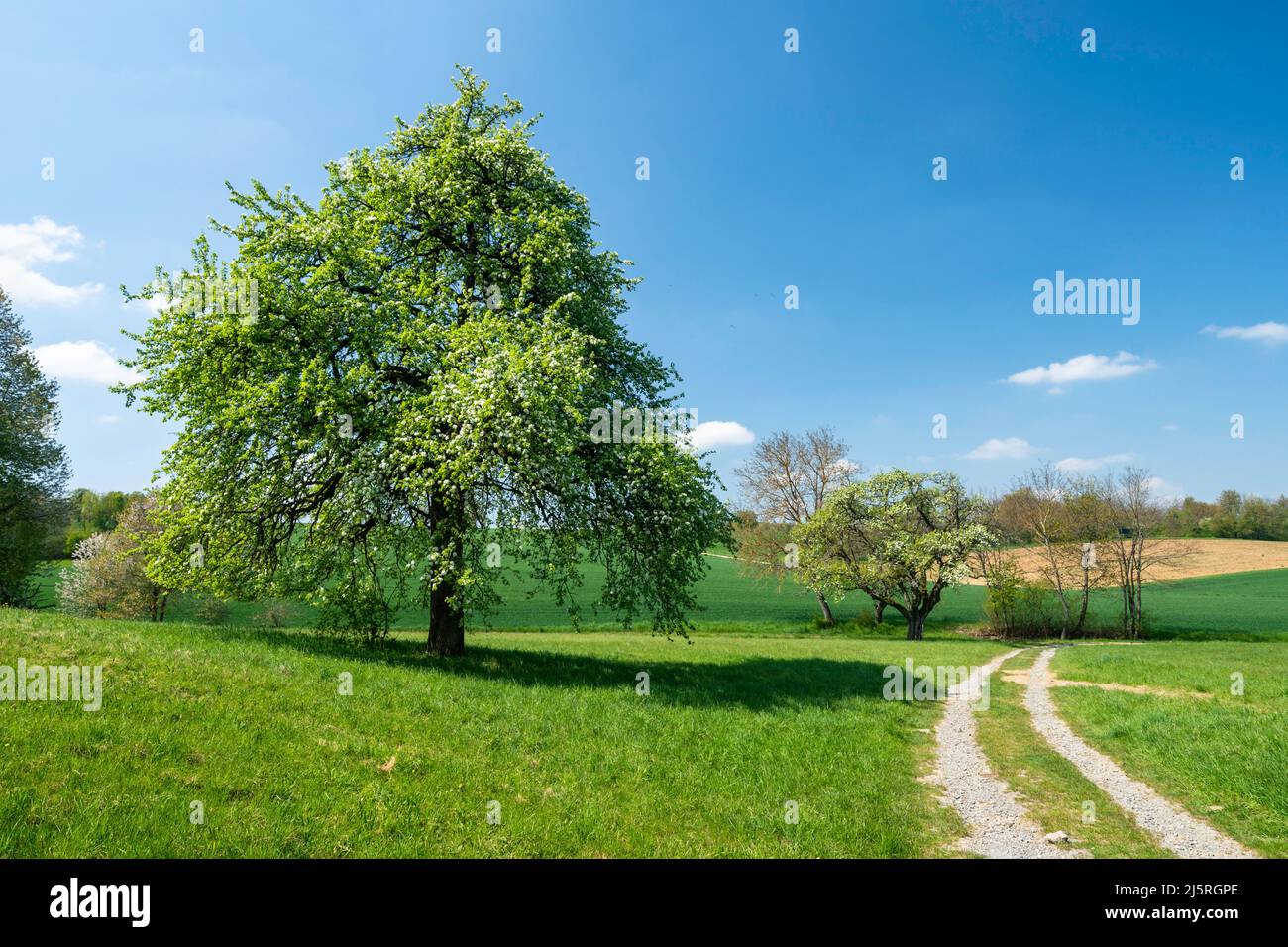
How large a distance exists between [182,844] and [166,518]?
14600 millimetres

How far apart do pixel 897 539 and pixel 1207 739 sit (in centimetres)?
3986

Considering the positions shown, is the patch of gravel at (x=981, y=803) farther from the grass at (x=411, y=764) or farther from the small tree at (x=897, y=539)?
the small tree at (x=897, y=539)

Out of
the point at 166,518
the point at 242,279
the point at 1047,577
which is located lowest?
the point at 1047,577

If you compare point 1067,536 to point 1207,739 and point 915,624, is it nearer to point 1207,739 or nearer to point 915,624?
point 915,624

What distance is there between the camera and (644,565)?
1988 centimetres

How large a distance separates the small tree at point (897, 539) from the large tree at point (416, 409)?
117 ft

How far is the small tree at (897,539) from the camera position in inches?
1972

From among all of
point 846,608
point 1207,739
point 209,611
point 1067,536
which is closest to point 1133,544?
point 1067,536

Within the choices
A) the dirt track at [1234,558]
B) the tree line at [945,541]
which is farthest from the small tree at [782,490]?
the dirt track at [1234,558]

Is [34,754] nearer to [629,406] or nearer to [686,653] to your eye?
[629,406]

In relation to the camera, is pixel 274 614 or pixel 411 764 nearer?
pixel 411 764

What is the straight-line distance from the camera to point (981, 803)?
34.5 ft
